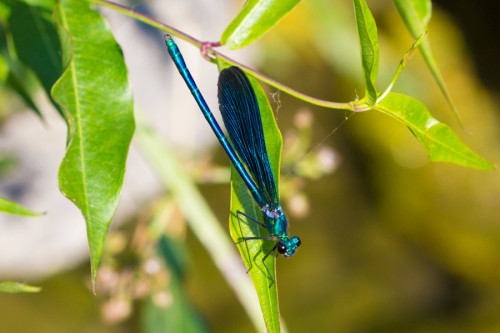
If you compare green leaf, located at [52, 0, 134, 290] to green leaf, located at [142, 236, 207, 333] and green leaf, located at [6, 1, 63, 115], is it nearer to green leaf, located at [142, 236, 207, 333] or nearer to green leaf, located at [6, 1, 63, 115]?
green leaf, located at [6, 1, 63, 115]

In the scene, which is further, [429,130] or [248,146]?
[248,146]

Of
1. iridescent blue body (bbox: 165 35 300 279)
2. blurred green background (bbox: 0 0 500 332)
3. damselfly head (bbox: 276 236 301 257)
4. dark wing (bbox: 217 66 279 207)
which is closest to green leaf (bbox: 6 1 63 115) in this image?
iridescent blue body (bbox: 165 35 300 279)

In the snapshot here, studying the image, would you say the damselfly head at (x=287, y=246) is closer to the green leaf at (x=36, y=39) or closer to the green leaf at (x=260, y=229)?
the green leaf at (x=260, y=229)

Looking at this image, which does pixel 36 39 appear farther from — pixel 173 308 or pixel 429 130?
pixel 173 308

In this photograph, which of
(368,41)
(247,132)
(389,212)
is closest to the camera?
(368,41)

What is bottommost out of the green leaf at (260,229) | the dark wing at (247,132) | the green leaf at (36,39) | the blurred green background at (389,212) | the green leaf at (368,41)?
the green leaf at (260,229)

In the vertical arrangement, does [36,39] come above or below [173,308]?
above

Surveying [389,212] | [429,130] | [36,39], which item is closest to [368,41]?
[429,130]

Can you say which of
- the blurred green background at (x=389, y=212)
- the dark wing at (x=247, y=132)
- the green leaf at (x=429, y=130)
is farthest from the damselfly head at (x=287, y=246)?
the blurred green background at (x=389, y=212)
